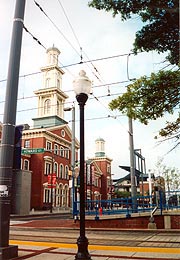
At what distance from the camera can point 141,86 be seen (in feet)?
25.3

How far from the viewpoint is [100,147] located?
275ft

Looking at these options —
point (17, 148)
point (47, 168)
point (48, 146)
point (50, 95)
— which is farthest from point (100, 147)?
point (17, 148)

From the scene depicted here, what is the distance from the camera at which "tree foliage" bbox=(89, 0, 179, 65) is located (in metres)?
6.89

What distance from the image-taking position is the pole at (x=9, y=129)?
647cm

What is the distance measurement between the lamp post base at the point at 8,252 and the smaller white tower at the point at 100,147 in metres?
76.6

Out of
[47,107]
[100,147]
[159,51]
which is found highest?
[47,107]

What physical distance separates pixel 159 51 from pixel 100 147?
76.6 metres

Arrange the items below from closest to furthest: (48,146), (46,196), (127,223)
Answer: (127,223)
(46,196)
(48,146)

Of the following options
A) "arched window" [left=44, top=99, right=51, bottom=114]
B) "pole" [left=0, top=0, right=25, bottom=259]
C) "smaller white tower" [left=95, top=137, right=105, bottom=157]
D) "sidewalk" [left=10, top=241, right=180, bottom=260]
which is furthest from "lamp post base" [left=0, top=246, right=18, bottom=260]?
"smaller white tower" [left=95, top=137, right=105, bottom=157]

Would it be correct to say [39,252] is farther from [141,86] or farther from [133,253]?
[141,86]

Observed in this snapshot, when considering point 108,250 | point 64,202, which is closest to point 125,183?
point 64,202

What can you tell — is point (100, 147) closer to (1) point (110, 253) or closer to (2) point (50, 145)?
(2) point (50, 145)

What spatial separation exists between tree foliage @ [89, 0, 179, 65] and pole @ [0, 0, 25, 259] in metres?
2.05

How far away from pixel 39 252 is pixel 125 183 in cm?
8644
